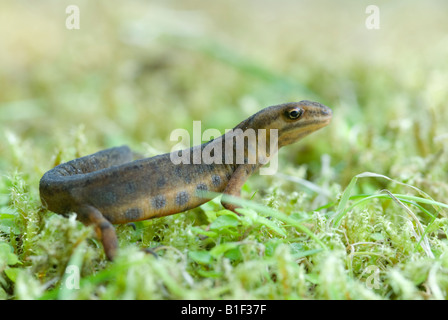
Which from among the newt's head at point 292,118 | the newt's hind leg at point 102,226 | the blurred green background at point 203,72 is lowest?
the newt's hind leg at point 102,226

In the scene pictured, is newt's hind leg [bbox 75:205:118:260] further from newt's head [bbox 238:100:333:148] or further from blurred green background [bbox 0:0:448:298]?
newt's head [bbox 238:100:333:148]

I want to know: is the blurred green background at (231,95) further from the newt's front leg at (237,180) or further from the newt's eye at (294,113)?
the newt's eye at (294,113)

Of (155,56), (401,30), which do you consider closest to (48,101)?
(155,56)

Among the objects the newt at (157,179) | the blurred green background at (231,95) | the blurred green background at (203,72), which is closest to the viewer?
the newt at (157,179)

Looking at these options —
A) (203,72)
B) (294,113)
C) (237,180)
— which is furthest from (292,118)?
(203,72)

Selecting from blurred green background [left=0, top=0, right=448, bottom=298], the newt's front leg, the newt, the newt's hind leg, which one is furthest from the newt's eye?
the newt's hind leg

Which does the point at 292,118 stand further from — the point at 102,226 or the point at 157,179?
the point at 102,226

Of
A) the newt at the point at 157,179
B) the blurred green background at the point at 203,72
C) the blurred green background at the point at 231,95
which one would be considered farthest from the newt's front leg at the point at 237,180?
the blurred green background at the point at 203,72
